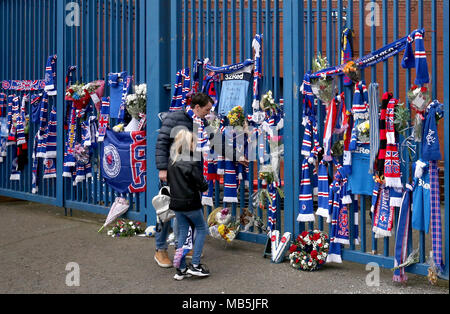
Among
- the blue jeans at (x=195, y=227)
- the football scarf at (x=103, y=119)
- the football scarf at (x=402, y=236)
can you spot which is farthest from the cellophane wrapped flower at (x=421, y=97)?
the football scarf at (x=103, y=119)

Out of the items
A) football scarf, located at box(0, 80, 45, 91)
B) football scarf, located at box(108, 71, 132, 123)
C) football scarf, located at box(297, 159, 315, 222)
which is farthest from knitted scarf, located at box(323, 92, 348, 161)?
football scarf, located at box(0, 80, 45, 91)

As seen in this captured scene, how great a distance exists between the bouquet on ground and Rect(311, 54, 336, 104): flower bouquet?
180 centimetres

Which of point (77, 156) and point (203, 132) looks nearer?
point (203, 132)

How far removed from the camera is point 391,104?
493cm

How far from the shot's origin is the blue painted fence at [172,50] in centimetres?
529

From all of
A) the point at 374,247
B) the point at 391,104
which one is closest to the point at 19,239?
the point at 374,247

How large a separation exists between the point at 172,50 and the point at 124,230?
249cm

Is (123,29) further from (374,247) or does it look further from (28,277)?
(374,247)

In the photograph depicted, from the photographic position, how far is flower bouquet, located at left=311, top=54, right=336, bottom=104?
554cm

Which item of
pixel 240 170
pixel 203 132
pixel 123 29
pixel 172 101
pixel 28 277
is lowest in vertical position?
pixel 28 277

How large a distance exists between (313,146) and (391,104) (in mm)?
1038

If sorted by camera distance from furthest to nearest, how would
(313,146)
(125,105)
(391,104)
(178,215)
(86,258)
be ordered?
1. (125,105)
2. (86,258)
3. (313,146)
4. (178,215)
5. (391,104)

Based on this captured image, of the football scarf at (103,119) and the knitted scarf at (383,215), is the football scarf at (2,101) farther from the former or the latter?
the knitted scarf at (383,215)

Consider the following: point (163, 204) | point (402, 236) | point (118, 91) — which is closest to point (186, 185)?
point (163, 204)
